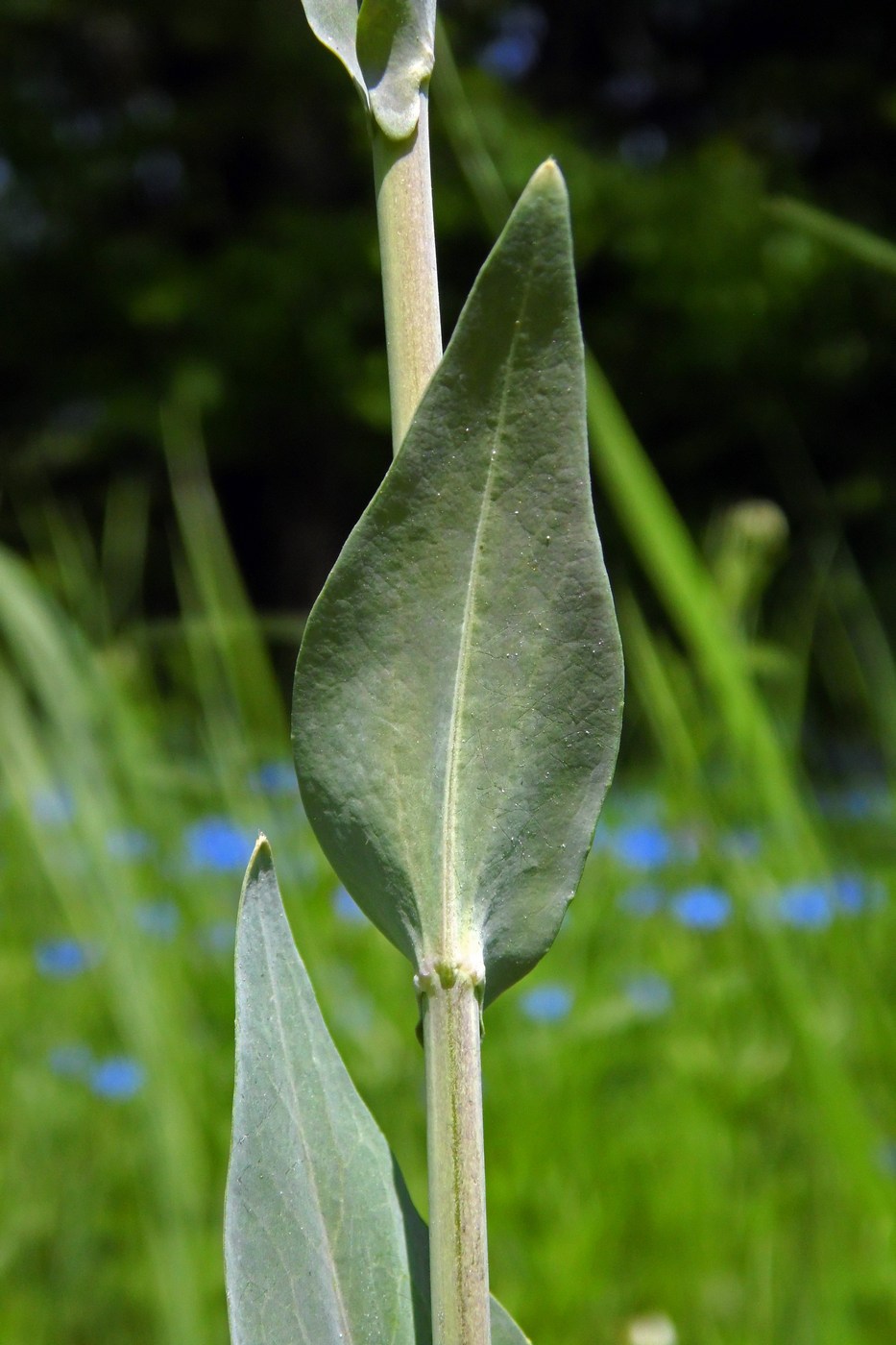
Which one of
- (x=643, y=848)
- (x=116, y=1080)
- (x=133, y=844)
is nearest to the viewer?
(x=116, y=1080)

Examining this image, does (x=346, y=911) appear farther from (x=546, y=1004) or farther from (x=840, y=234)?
(x=840, y=234)

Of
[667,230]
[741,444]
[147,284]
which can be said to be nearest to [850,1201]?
[667,230]

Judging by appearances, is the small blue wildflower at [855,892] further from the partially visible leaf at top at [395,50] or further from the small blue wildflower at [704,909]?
the partially visible leaf at top at [395,50]

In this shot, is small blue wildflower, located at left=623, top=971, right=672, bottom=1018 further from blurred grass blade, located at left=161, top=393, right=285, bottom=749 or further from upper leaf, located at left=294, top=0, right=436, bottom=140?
upper leaf, located at left=294, top=0, right=436, bottom=140

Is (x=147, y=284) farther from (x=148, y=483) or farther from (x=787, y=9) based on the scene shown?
(x=787, y=9)

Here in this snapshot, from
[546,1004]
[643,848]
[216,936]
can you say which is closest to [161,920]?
[216,936]

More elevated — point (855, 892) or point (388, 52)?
point (855, 892)
